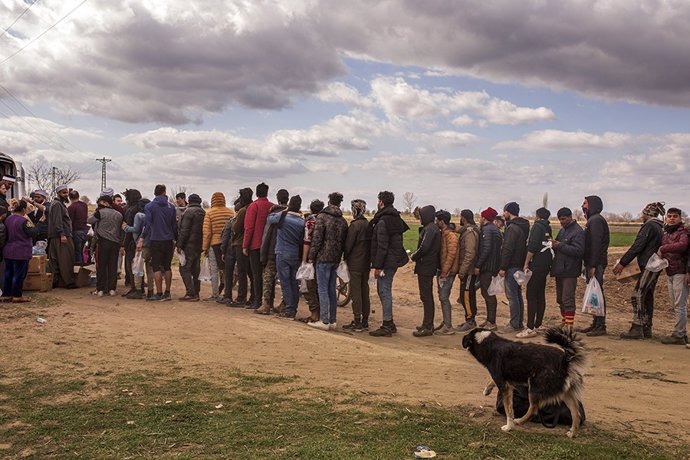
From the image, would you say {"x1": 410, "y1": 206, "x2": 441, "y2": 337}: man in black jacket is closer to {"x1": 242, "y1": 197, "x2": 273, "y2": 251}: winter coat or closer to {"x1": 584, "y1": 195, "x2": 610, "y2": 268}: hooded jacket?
{"x1": 584, "y1": 195, "x2": 610, "y2": 268}: hooded jacket

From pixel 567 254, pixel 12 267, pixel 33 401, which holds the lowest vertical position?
pixel 33 401

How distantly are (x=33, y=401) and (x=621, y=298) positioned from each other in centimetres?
1470

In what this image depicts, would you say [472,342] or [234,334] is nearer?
[472,342]

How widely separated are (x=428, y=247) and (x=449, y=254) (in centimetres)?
59

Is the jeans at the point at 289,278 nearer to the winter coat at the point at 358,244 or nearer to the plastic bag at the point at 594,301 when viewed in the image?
the winter coat at the point at 358,244

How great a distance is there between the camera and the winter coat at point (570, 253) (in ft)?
33.3

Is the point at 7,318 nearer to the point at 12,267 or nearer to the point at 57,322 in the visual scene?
the point at 57,322

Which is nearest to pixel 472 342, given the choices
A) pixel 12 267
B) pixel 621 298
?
pixel 12 267

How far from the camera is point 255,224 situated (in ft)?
36.3

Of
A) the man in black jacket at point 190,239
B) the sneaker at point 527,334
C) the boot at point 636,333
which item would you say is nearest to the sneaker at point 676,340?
the boot at point 636,333

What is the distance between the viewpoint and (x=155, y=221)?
455 inches

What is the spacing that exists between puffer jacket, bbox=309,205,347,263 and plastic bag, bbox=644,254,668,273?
4979mm

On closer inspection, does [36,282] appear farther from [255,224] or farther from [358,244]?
[358,244]

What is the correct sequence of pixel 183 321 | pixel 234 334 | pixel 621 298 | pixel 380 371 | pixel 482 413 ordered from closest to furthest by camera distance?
pixel 482 413, pixel 380 371, pixel 234 334, pixel 183 321, pixel 621 298
